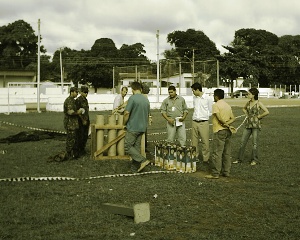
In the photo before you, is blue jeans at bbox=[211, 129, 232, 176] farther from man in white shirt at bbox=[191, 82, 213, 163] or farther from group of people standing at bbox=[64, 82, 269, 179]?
man in white shirt at bbox=[191, 82, 213, 163]

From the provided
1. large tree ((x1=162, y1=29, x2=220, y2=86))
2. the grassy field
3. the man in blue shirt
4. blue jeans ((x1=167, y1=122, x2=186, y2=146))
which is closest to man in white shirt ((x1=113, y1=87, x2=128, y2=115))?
the grassy field

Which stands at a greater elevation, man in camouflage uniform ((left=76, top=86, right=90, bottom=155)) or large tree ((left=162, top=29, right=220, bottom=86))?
large tree ((left=162, top=29, right=220, bottom=86))

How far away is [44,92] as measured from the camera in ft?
195

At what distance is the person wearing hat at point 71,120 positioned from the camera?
37.9 feet

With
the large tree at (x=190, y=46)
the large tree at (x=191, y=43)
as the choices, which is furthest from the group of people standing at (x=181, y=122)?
the large tree at (x=191, y=43)

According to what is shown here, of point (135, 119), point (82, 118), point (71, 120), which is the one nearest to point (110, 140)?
point (82, 118)

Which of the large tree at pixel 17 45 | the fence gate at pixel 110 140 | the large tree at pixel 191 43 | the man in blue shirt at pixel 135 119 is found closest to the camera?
the man in blue shirt at pixel 135 119

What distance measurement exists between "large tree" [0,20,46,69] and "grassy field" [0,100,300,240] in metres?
78.5

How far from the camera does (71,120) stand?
11711 mm

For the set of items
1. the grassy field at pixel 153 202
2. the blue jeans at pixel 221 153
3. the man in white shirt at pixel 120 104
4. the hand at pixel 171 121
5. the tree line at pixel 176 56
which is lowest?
the grassy field at pixel 153 202

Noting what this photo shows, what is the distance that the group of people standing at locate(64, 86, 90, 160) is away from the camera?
1159cm

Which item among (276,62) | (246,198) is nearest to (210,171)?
(246,198)

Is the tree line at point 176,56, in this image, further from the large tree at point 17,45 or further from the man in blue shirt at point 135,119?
the man in blue shirt at point 135,119

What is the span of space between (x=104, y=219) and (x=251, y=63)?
7159 cm
